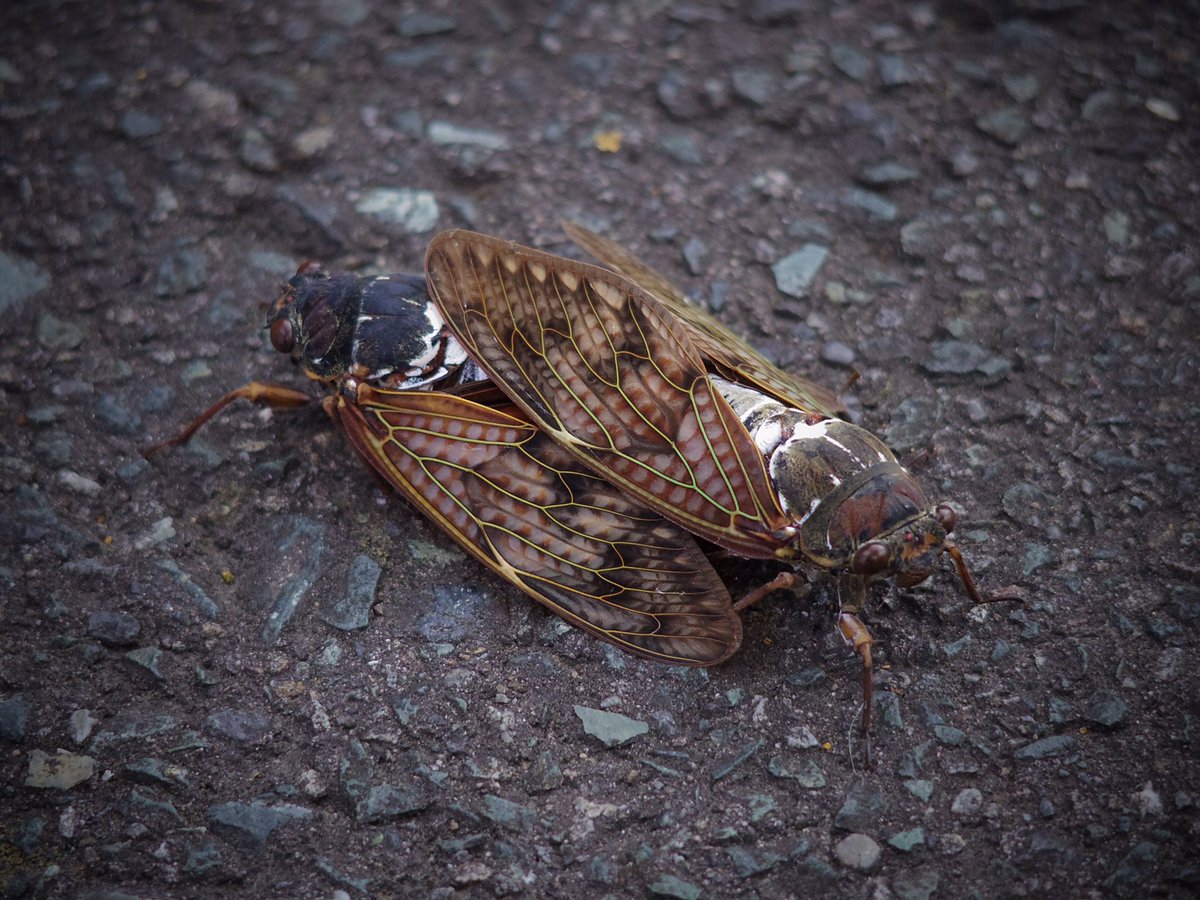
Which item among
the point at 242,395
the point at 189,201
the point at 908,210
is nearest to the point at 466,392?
the point at 242,395

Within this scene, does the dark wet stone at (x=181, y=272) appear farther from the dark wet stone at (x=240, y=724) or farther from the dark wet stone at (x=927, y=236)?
the dark wet stone at (x=927, y=236)

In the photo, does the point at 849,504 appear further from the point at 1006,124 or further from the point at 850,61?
the point at 850,61

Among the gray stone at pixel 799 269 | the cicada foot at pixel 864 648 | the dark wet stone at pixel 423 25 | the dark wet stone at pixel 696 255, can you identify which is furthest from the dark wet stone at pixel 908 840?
the dark wet stone at pixel 423 25

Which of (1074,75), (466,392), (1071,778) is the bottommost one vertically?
(1071,778)

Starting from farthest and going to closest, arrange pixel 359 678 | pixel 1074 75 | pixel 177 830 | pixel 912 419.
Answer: pixel 1074 75 < pixel 912 419 < pixel 359 678 < pixel 177 830

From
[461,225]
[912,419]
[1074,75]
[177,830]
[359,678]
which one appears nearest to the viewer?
[177,830]

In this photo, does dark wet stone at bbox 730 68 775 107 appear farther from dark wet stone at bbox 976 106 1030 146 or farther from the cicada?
the cicada

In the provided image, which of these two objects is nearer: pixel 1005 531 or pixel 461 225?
pixel 1005 531

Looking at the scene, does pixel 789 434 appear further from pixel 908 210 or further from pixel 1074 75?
pixel 1074 75

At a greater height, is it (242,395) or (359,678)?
(242,395)
